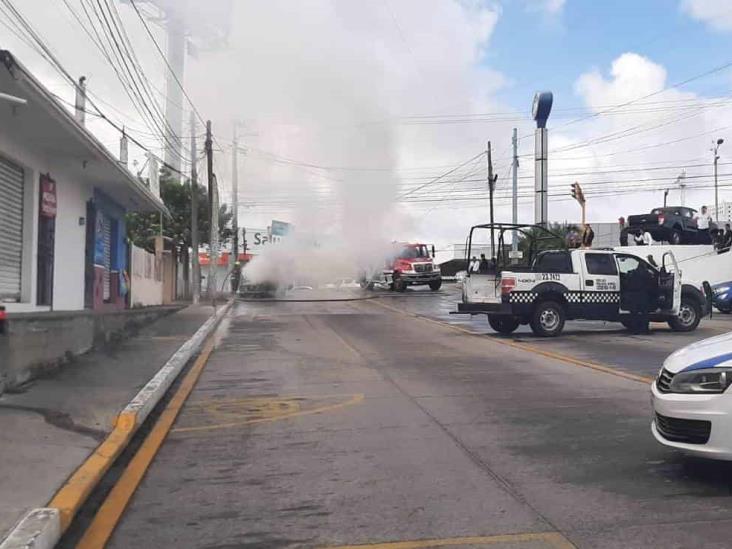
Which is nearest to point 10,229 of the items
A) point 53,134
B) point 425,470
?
point 53,134

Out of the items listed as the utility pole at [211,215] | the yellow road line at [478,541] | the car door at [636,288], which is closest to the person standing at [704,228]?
the car door at [636,288]

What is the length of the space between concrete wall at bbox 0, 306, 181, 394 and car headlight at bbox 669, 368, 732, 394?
6608mm

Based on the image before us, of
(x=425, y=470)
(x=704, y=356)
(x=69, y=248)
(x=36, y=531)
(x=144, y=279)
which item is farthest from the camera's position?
(x=144, y=279)

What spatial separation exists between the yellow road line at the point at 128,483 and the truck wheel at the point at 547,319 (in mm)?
9335

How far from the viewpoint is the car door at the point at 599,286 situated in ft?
56.1

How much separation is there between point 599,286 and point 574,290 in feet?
1.92

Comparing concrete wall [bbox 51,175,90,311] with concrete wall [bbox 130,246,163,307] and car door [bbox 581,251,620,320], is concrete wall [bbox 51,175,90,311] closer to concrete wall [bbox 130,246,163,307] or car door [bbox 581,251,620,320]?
concrete wall [bbox 130,246,163,307]

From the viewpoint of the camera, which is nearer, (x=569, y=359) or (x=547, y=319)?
(x=569, y=359)

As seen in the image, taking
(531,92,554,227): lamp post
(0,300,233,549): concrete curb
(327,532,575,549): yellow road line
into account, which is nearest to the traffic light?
(531,92,554,227): lamp post

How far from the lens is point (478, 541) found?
4418 millimetres

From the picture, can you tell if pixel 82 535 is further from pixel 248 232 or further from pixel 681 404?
pixel 248 232

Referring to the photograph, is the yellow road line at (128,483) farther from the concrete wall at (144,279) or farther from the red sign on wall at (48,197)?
the concrete wall at (144,279)

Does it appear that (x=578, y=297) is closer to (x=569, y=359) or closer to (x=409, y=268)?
(x=569, y=359)

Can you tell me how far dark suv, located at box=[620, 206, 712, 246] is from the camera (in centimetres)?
2959
